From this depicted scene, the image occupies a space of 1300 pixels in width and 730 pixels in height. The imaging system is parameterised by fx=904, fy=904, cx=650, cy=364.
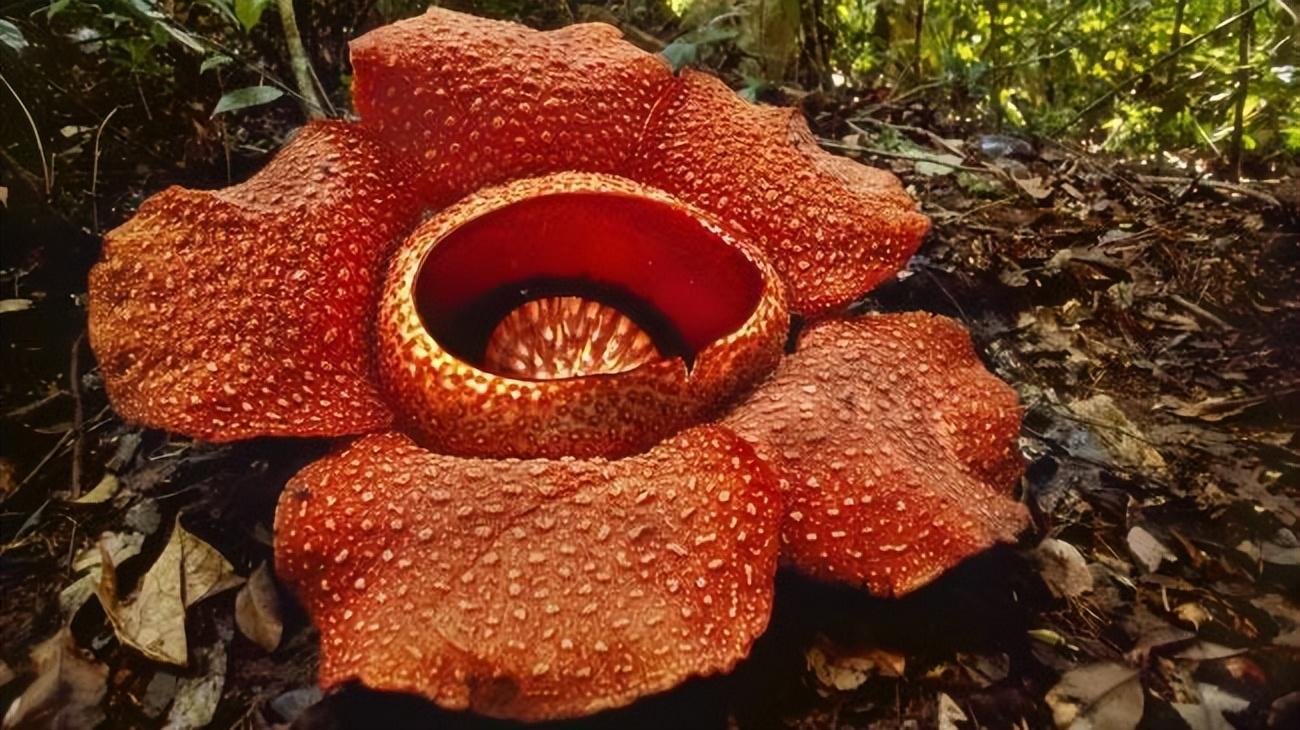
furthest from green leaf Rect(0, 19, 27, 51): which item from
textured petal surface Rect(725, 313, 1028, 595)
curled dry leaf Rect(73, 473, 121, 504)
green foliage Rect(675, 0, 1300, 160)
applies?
green foliage Rect(675, 0, 1300, 160)

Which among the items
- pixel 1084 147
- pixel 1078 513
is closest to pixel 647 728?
pixel 1078 513

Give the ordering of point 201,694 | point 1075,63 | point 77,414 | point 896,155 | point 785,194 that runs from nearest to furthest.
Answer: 1. point 201,694
2. point 77,414
3. point 785,194
4. point 896,155
5. point 1075,63

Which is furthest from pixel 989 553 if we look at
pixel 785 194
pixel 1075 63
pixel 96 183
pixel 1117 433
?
pixel 1075 63

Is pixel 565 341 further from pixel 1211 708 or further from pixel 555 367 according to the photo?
pixel 1211 708

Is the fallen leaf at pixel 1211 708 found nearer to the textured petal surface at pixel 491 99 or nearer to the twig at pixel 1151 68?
the textured petal surface at pixel 491 99

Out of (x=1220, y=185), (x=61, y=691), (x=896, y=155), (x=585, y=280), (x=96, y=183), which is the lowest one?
(x=61, y=691)

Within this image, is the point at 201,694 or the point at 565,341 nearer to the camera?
the point at 201,694

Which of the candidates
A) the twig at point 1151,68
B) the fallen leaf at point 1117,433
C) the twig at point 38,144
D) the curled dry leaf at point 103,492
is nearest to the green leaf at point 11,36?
the twig at point 38,144
